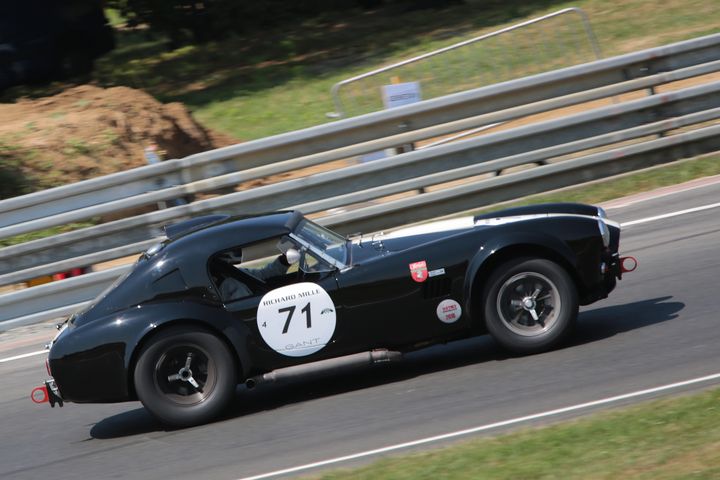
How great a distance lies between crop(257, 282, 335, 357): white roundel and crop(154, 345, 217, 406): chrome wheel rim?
467mm

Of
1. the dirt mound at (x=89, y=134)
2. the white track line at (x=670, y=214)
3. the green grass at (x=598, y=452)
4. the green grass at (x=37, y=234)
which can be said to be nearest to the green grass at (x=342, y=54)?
the dirt mound at (x=89, y=134)

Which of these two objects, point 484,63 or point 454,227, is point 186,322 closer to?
point 454,227

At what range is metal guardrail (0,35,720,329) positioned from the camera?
Answer: 35.6ft

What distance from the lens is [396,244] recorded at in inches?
290

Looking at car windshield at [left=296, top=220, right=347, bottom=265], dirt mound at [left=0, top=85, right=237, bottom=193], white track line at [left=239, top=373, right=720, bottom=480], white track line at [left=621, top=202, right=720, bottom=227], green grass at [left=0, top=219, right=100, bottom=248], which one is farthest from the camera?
dirt mound at [left=0, top=85, right=237, bottom=193]

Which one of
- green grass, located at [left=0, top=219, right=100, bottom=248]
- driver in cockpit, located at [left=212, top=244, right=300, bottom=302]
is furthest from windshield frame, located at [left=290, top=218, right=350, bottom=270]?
green grass, located at [left=0, top=219, right=100, bottom=248]

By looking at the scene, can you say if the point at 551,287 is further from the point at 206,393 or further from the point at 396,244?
the point at 206,393

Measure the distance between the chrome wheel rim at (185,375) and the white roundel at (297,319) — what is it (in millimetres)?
467

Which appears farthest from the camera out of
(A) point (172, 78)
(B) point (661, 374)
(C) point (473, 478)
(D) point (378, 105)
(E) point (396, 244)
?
(A) point (172, 78)

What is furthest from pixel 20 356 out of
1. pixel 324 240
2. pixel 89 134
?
pixel 89 134

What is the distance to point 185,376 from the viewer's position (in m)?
7.05

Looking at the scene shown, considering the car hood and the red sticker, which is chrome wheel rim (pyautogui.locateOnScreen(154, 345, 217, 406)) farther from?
the red sticker

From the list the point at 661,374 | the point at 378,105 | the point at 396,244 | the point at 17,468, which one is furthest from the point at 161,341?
the point at 378,105

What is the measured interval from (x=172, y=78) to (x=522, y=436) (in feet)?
55.5
